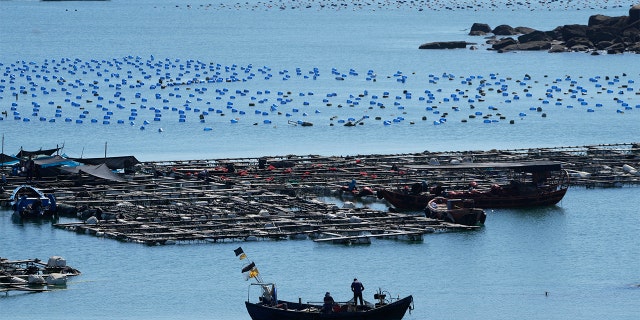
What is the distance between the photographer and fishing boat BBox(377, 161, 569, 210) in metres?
80.8

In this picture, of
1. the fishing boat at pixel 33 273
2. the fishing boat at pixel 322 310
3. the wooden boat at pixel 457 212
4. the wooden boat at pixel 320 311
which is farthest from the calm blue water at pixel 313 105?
the wooden boat at pixel 320 311

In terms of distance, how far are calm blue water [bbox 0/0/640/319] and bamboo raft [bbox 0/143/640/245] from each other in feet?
3.99

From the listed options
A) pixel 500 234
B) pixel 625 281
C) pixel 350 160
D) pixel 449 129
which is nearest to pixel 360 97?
pixel 449 129

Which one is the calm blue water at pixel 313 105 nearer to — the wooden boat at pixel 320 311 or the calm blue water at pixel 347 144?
the calm blue water at pixel 347 144

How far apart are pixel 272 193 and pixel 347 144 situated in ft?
A: 105

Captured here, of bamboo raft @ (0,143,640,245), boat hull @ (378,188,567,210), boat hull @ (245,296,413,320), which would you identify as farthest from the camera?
boat hull @ (378,188,567,210)

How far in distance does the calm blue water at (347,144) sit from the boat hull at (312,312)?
3522 mm

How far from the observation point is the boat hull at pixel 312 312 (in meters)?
54.3

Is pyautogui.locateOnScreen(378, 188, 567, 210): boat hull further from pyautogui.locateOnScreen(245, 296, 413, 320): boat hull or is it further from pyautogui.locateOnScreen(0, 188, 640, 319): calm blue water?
pyautogui.locateOnScreen(245, 296, 413, 320): boat hull

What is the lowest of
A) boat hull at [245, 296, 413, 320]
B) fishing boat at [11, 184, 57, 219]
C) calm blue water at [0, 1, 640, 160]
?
boat hull at [245, 296, 413, 320]

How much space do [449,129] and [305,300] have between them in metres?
65.0

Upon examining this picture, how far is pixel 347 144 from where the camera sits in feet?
376

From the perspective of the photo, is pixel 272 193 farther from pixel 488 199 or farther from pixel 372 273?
pixel 372 273

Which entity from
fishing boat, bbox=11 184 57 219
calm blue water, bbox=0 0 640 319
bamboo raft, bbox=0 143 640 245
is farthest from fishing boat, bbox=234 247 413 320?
fishing boat, bbox=11 184 57 219
